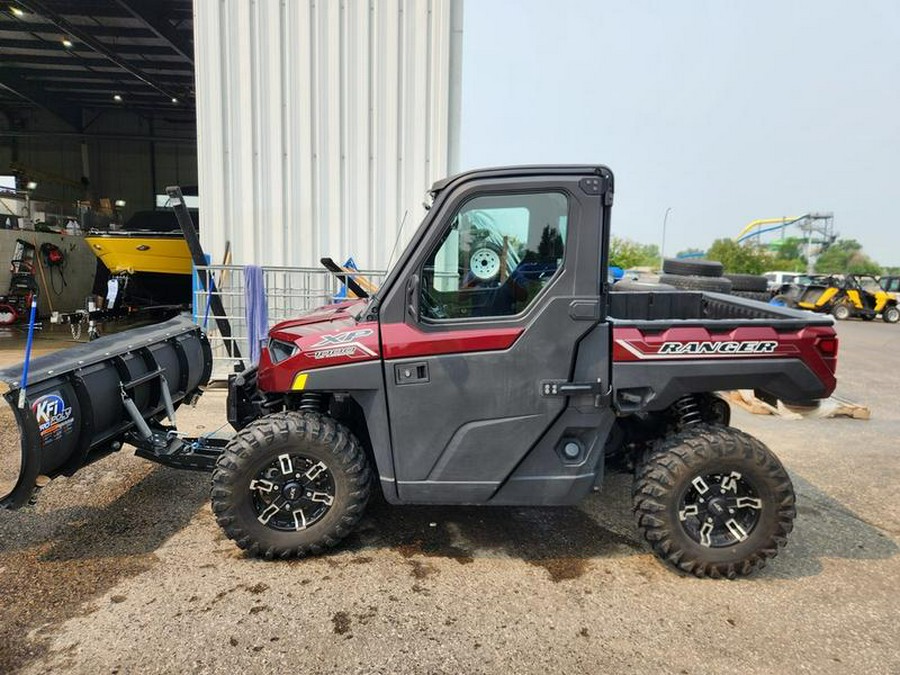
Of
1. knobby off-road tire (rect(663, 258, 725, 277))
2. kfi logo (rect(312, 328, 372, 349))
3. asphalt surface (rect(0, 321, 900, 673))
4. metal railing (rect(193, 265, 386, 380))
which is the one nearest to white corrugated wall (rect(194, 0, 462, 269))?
metal railing (rect(193, 265, 386, 380))

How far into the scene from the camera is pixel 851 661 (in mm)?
2512

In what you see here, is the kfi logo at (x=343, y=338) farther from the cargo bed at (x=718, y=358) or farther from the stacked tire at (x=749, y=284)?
the stacked tire at (x=749, y=284)

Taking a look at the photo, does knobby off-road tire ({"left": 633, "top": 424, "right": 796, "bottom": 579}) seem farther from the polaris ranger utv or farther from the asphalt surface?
the asphalt surface

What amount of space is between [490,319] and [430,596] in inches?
57.2

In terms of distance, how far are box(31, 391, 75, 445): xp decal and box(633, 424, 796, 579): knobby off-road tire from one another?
309 centimetres

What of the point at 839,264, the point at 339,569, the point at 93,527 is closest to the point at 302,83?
the point at 93,527

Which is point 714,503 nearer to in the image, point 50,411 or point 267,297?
point 50,411

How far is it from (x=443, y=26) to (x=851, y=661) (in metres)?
7.89

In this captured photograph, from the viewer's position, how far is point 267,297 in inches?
285

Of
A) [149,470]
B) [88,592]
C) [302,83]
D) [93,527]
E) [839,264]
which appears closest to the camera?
[88,592]

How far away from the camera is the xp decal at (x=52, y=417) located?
9.43ft

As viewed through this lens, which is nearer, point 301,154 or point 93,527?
point 93,527

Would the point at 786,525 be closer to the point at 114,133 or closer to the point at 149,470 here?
the point at 149,470

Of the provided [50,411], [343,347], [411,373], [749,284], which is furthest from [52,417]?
[749,284]
